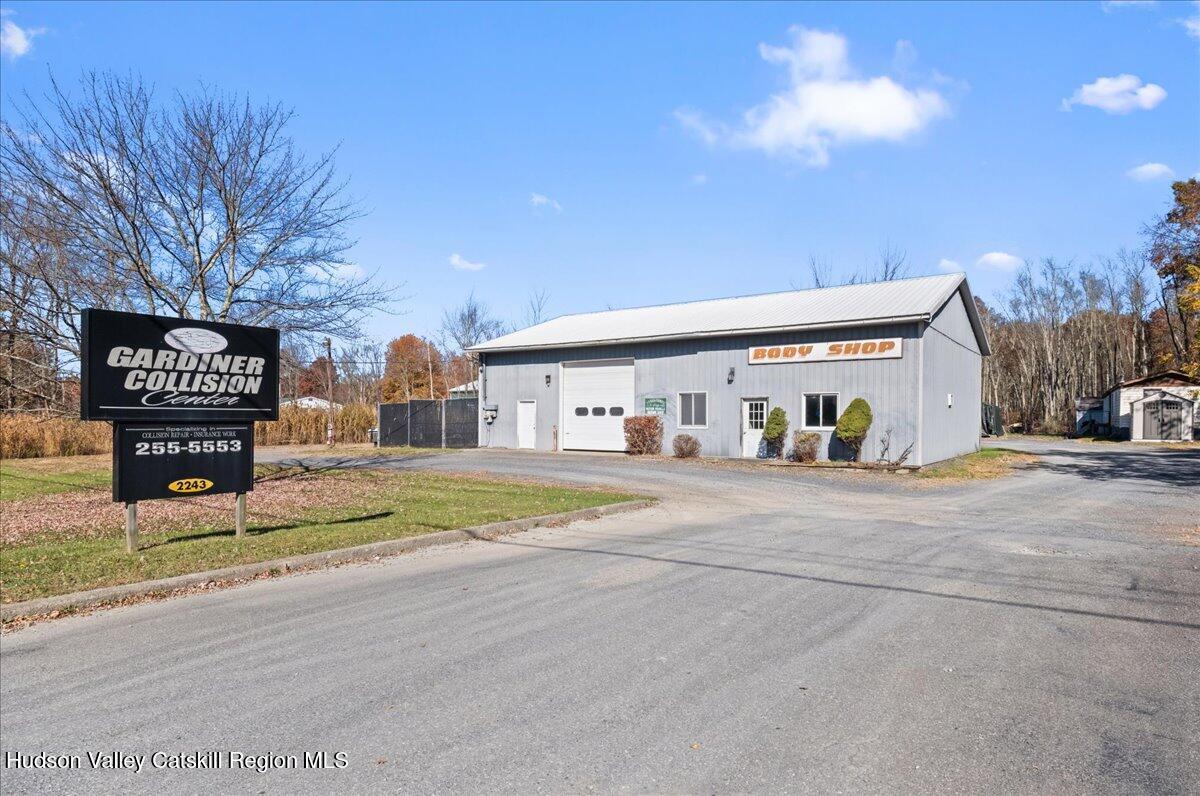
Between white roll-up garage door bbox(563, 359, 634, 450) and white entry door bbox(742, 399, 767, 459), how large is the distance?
15.9 feet

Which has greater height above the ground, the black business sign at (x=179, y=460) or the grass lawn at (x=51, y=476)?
the black business sign at (x=179, y=460)

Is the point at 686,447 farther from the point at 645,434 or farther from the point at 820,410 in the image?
the point at 820,410

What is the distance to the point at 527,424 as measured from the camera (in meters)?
31.7

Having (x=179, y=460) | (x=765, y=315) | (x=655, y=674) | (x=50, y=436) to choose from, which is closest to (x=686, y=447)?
(x=765, y=315)

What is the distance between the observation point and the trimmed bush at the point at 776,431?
24188 mm

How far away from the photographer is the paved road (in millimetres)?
3617

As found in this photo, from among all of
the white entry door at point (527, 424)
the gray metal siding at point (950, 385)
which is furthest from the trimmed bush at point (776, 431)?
the white entry door at point (527, 424)

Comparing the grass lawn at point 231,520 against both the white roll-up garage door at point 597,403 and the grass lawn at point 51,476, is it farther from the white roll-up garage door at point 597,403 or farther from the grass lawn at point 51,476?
the white roll-up garage door at point 597,403

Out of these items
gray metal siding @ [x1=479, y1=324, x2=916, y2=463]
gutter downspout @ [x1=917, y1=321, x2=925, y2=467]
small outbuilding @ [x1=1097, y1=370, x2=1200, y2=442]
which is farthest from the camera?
small outbuilding @ [x1=1097, y1=370, x2=1200, y2=442]

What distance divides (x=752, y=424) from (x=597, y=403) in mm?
6729

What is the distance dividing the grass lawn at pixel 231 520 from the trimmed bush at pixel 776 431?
9.65 m

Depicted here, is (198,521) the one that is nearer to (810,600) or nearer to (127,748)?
(127,748)

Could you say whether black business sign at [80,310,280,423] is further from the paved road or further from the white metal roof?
the white metal roof

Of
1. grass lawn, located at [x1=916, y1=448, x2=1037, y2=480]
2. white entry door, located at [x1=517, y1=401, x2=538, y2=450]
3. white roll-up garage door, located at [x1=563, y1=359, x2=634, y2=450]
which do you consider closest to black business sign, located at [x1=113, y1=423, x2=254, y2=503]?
grass lawn, located at [x1=916, y1=448, x2=1037, y2=480]
